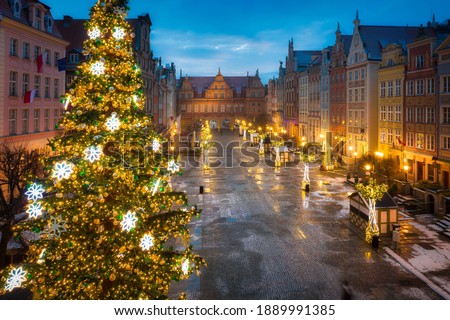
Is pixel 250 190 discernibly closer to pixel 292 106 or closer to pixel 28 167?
pixel 28 167

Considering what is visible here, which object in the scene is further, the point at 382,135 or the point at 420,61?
the point at 382,135

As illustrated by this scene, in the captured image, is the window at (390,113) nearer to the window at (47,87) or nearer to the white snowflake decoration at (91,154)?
the window at (47,87)

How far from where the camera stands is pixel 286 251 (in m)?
20.0

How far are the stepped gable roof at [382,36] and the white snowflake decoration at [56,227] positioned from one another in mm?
47609

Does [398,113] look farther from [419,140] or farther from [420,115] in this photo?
[419,140]

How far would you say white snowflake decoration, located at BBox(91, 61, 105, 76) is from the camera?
10258 millimetres

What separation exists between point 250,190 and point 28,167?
20.2m

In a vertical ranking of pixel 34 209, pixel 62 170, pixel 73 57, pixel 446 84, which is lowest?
pixel 34 209

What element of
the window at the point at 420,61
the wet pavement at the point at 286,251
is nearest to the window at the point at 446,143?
the window at the point at 420,61

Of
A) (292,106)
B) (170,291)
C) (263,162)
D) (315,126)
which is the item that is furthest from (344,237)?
(292,106)

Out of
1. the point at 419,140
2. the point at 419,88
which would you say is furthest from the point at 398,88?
the point at 419,140

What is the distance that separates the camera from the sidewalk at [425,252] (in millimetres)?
16516

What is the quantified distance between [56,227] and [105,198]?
133 centimetres

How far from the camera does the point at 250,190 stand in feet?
119
